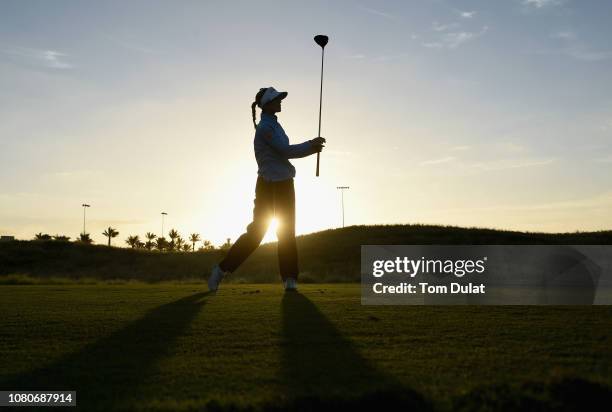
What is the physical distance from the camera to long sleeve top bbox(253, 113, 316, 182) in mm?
8703

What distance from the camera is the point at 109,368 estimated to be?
332 cm

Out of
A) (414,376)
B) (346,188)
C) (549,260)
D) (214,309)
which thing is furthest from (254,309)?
(346,188)

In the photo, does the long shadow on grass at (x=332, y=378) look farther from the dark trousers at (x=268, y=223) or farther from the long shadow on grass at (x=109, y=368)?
the dark trousers at (x=268, y=223)

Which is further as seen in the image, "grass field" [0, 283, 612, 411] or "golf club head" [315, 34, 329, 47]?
"golf club head" [315, 34, 329, 47]

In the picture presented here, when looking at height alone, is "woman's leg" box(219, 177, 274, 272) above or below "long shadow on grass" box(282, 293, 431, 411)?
above

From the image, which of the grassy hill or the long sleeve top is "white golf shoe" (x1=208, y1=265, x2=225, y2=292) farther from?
the grassy hill

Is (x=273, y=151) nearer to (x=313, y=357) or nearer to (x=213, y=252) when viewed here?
(x=313, y=357)

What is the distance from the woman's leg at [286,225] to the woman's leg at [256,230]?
0.12 meters

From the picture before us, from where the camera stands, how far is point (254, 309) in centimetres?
613

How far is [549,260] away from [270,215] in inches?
206

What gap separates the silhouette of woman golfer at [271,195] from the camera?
8797mm

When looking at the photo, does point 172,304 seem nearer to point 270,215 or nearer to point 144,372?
point 270,215

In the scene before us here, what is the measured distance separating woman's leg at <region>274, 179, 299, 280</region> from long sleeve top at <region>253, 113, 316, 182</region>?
15cm

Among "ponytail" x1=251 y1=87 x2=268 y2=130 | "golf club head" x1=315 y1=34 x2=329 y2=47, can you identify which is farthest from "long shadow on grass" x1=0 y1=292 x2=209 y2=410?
"golf club head" x1=315 y1=34 x2=329 y2=47
